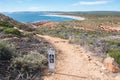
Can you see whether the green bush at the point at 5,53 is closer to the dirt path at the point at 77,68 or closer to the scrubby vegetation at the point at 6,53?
the scrubby vegetation at the point at 6,53

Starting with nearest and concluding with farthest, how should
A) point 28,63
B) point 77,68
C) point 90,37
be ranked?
point 28,63 < point 77,68 < point 90,37

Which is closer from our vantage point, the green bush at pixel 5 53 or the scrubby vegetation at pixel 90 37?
the green bush at pixel 5 53

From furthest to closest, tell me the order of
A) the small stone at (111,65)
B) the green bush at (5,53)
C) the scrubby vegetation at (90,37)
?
the scrubby vegetation at (90,37) < the small stone at (111,65) < the green bush at (5,53)

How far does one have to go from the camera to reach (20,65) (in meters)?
8.99

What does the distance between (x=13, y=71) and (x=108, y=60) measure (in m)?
3.96

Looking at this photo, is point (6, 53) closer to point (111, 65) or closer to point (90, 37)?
point (111, 65)

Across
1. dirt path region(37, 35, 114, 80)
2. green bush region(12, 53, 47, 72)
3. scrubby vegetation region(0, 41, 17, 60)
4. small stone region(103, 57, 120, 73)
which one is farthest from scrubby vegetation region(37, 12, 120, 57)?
scrubby vegetation region(0, 41, 17, 60)

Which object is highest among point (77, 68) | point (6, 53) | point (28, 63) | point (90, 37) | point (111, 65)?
point (6, 53)

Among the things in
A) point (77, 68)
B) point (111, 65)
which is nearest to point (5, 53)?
point (77, 68)

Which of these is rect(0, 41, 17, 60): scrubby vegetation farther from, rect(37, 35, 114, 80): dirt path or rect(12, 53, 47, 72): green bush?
rect(37, 35, 114, 80): dirt path

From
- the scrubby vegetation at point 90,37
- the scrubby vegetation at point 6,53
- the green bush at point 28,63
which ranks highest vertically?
the scrubby vegetation at point 6,53

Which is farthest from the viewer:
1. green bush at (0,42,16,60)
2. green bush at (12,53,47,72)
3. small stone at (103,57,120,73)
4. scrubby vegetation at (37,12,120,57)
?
scrubby vegetation at (37,12,120,57)

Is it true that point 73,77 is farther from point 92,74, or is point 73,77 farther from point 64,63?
point 64,63

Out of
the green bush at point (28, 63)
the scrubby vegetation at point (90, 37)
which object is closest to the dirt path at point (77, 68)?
the green bush at point (28, 63)
